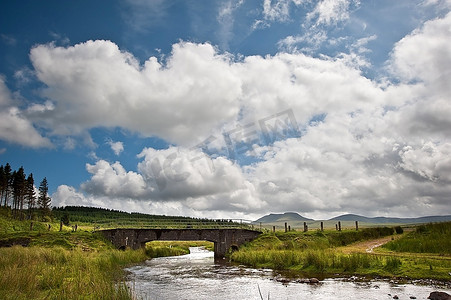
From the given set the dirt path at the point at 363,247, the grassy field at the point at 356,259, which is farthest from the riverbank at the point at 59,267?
the dirt path at the point at 363,247

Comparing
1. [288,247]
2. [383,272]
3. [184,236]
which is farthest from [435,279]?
[184,236]

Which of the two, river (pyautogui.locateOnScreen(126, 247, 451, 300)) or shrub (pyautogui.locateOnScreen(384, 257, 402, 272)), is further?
shrub (pyautogui.locateOnScreen(384, 257, 402, 272))

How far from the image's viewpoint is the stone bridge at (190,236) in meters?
54.4

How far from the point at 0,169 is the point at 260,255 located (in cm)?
8056

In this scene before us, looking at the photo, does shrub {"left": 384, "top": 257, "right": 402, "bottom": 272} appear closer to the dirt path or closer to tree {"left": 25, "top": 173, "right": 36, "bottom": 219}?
the dirt path

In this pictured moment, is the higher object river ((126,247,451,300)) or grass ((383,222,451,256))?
grass ((383,222,451,256))

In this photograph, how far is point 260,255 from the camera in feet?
127

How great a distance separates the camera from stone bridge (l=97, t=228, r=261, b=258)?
54.4 m

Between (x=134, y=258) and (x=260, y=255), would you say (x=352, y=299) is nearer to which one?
(x=260, y=255)

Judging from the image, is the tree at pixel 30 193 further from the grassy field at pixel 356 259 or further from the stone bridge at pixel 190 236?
the grassy field at pixel 356 259

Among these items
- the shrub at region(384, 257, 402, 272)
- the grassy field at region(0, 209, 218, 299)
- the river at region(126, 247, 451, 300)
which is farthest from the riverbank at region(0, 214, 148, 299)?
the shrub at region(384, 257, 402, 272)

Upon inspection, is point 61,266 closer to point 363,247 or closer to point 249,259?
point 249,259

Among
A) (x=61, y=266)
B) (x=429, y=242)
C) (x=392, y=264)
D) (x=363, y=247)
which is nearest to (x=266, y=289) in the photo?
(x=392, y=264)

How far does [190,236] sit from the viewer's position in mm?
55969
